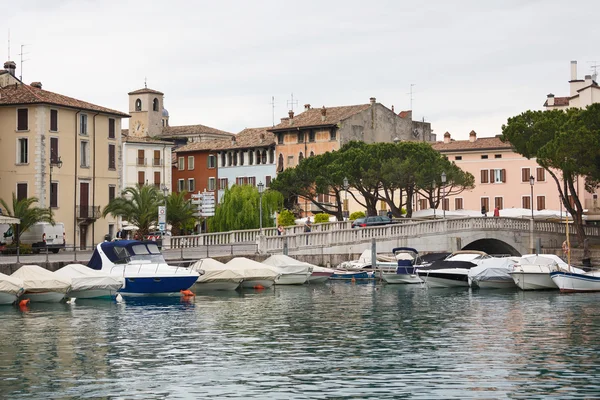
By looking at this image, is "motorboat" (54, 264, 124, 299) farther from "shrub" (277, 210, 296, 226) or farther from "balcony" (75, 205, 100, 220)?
"shrub" (277, 210, 296, 226)

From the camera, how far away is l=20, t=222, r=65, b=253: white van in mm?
66875

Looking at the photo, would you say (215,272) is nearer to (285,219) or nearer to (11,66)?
(285,219)

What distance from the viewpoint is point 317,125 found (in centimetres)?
10706

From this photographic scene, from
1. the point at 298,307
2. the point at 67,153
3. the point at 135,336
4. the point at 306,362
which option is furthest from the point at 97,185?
the point at 306,362

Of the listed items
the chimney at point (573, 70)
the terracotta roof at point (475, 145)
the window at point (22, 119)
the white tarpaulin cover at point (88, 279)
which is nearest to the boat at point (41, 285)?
the white tarpaulin cover at point (88, 279)

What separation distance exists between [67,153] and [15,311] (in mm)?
39824

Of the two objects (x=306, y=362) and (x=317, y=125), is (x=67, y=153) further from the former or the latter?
(x=306, y=362)

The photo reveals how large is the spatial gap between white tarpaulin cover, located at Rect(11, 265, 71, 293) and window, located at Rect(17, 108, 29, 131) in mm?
35556

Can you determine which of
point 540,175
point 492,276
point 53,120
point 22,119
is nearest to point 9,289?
point 492,276

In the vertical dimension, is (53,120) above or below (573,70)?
below

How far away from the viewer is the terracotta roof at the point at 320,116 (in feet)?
350

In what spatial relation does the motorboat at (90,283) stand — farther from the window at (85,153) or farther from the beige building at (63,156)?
the window at (85,153)

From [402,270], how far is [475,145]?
149 feet

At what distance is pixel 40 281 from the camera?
136ft
